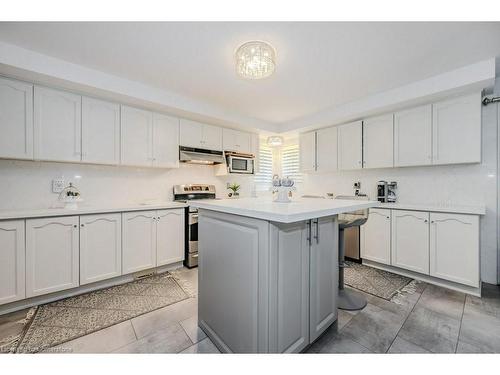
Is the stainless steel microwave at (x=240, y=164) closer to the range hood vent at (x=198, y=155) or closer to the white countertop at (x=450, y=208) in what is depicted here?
the range hood vent at (x=198, y=155)

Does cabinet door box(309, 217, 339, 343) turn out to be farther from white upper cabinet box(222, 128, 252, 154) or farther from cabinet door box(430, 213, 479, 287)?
white upper cabinet box(222, 128, 252, 154)

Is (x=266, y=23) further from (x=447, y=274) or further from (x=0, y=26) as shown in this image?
(x=447, y=274)

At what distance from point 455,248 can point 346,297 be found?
1.35 metres

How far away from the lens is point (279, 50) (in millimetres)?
1912

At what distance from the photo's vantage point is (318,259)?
57.5 inches

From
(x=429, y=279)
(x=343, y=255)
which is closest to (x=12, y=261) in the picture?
(x=343, y=255)

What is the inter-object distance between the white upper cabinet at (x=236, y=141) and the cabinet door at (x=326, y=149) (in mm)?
1257

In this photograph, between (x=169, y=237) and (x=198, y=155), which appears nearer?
(x=169, y=237)

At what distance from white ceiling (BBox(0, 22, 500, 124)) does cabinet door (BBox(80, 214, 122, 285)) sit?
1.62 m

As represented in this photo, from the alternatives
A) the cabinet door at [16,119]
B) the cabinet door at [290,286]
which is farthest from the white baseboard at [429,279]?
the cabinet door at [16,119]

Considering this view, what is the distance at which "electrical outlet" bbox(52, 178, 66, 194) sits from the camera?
251 centimetres

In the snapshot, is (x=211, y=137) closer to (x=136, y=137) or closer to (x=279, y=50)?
(x=136, y=137)

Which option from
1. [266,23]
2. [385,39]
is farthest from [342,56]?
[266,23]

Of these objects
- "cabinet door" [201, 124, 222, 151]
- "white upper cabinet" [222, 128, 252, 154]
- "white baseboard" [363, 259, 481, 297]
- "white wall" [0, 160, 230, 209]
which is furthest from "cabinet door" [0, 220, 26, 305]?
"white baseboard" [363, 259, 481, 297]
